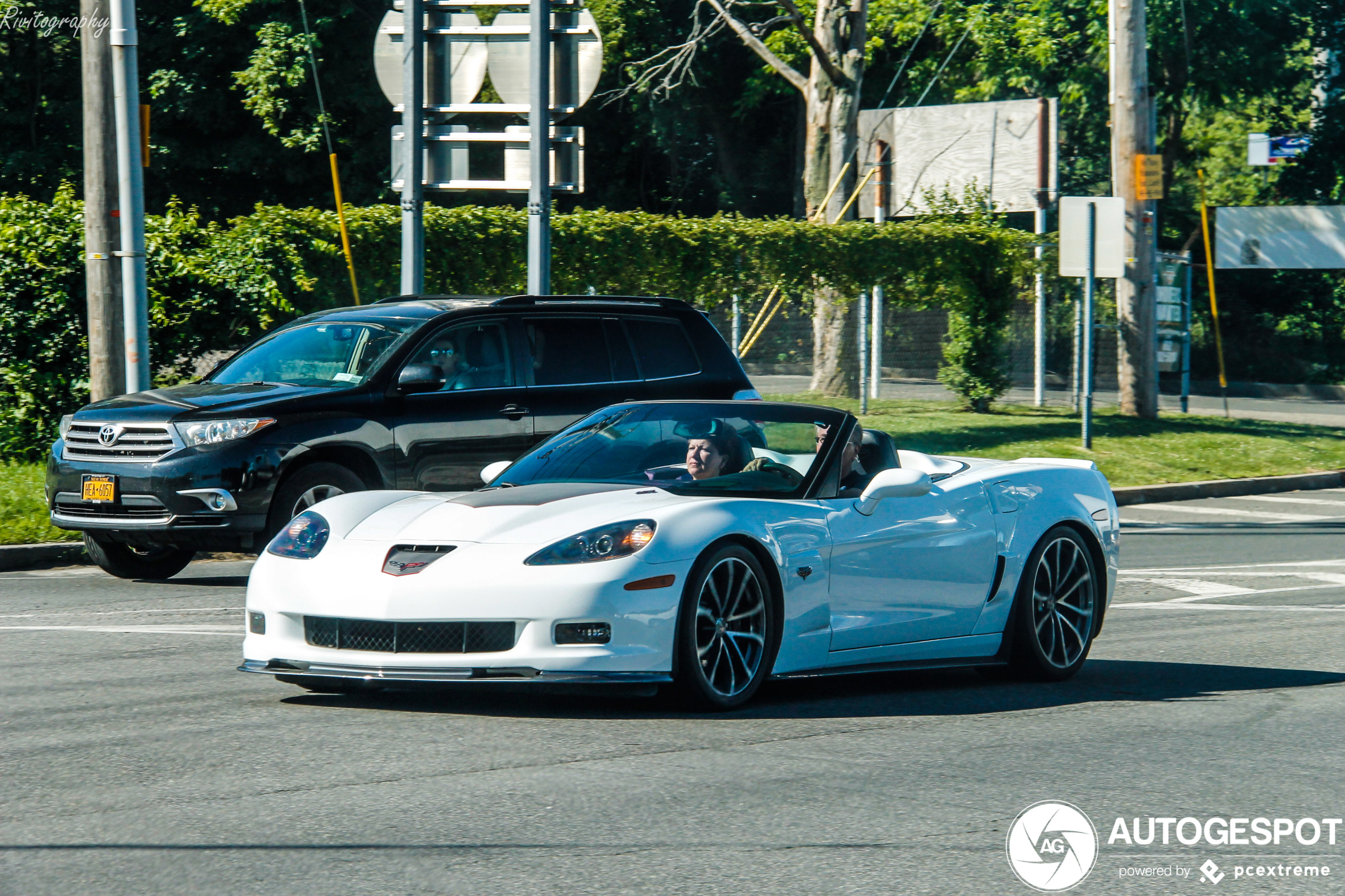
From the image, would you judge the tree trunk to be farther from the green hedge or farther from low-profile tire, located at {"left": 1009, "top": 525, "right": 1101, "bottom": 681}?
low-profile tire, located at {"left": 1009, "top": 525, "right": 1101, "bottom": 681}

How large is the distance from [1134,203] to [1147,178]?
1.55m

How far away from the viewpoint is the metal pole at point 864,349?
953 inches

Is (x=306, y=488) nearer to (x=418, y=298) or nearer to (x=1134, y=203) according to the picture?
(x=418, y=298)

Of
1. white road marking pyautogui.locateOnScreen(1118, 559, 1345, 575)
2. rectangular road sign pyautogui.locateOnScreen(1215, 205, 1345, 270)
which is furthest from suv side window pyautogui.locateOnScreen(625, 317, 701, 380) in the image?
rectangular road sign pyautogui.locateOnScreen(1215, 205, 1345, 270)

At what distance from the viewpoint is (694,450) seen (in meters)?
7.45

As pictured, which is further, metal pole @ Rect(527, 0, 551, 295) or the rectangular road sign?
the rectangular road sign

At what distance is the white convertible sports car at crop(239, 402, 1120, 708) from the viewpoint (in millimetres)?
6363

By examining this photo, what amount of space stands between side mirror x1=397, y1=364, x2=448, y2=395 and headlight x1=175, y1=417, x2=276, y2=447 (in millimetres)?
975

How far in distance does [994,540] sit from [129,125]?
8741 mm

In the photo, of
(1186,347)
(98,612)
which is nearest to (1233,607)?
(98,612)

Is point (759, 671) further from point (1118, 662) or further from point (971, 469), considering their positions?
point (1118, 662)

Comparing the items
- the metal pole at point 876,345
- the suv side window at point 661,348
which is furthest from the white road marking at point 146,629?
the metal pole at point 876,345

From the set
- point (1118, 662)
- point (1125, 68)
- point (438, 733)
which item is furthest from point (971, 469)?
point (1125, 68)

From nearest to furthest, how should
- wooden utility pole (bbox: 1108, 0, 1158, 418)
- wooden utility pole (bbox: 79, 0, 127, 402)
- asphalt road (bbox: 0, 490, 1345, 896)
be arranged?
1. asphalt road (bbox: 0, 490, 1345, 896)
2. wooden utility pole (bbox: 79, 0, 127, 402)
3. wooden utility pole (bbox: 1108, 0, 1158, 418)
